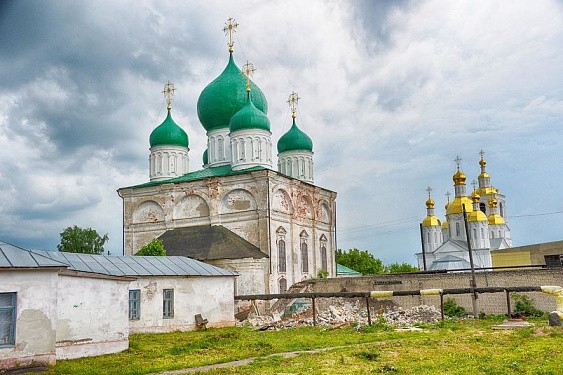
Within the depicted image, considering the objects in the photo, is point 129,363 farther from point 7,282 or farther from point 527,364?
point 527,364

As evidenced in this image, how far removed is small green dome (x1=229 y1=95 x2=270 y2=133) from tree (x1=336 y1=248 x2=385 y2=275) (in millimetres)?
16669

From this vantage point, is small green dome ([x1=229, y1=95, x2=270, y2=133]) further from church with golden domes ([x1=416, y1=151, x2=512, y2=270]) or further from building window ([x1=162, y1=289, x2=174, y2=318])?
church with golden domes ([x1=416, y1=151, x2=512, y2=270])

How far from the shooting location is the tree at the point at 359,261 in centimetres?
4497

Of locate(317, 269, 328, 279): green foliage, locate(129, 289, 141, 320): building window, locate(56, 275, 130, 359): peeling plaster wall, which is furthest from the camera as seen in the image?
locate(317, 269, 328, 279): green foliage

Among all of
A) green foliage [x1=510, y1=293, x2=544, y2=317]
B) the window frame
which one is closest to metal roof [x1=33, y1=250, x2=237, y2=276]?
the window frame

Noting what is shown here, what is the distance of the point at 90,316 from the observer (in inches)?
563

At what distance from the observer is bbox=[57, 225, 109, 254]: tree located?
136 feet

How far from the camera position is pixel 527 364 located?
1034cm

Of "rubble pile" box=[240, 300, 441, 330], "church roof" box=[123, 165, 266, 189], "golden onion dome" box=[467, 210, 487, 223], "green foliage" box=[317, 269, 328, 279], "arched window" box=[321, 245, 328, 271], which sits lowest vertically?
"rubble pile" box=[240, 300, 441, 330]

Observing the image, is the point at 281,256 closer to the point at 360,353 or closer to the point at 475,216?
the point at 360,353

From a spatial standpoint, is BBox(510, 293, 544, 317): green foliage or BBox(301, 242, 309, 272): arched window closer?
BBox(510, 293, 544, 317): green foliage

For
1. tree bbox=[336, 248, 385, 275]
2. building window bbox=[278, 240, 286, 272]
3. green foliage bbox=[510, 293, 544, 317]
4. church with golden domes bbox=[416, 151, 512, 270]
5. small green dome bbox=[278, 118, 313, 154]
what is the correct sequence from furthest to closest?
church with golden domes bbox=[416, 151, 512, 270] < tree bbox=[336, 248, 385, 275] < small green dome bbox=[278, 118, 313, 154] < building window bbox=[278, 240, 286, 272] < green foliage bbox=[510, 293, 544, 317]

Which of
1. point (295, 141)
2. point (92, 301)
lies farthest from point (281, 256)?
point (92, 301)

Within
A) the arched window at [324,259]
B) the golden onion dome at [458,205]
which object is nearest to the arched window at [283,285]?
the arched window at [324,259]
